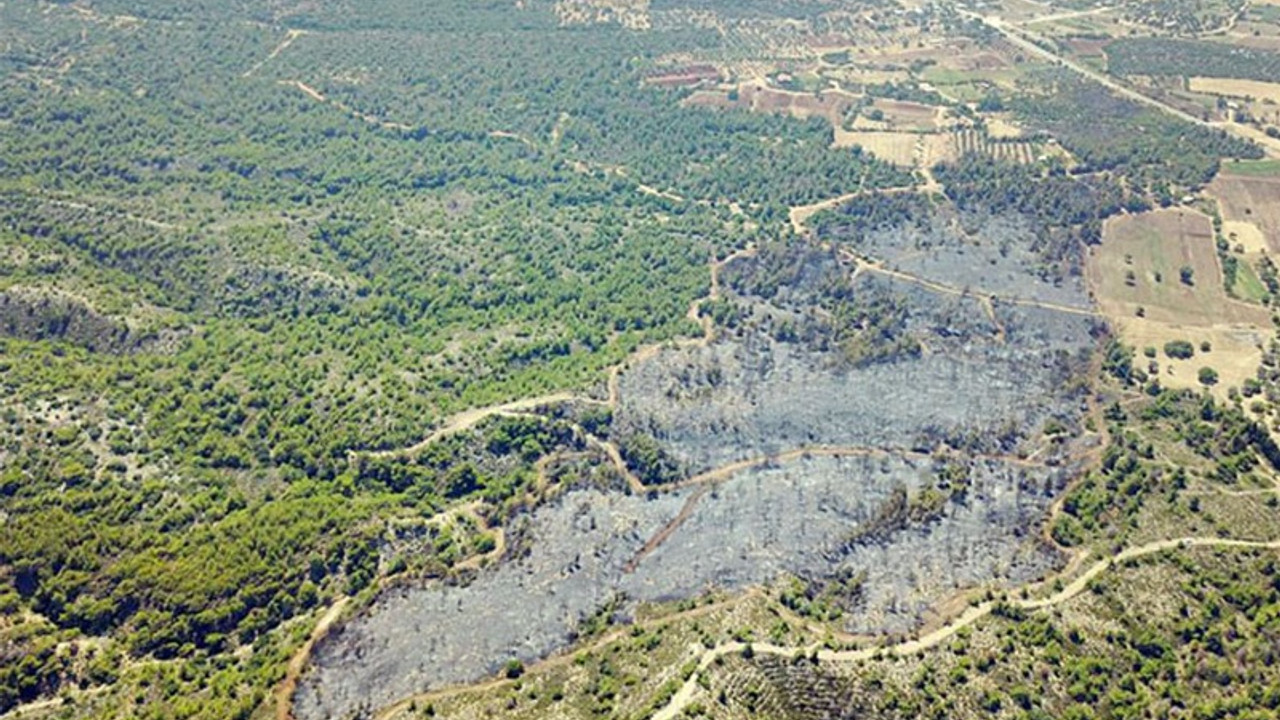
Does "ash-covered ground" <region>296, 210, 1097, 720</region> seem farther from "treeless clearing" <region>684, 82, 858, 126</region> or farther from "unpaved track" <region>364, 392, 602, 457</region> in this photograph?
"treeless clearing" <region>684, 82, 858, 126</region>

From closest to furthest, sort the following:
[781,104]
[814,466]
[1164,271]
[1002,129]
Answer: [814,466] → [1164,271] → [1002,129] → [781,104]

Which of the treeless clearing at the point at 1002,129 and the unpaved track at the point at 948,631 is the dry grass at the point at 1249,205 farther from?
the unpaved track at the point at 948,631

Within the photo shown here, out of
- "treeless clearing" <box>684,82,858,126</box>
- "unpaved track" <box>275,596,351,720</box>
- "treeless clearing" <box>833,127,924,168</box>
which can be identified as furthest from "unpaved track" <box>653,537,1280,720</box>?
"treeless clearing" <box>684,82,858,126</box>

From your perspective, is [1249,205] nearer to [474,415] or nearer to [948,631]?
[948,631]

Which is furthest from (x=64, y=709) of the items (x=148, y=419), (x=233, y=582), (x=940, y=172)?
(x=940, y=172)

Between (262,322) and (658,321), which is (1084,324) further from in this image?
(262,322)

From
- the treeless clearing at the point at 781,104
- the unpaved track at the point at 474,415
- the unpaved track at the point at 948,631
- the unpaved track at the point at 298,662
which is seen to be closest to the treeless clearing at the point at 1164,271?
the unpaved track at the point at 948,631

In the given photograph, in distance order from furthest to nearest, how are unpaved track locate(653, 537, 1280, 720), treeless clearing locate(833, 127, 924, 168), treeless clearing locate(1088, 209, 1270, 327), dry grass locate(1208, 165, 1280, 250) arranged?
treeless clearing locate(833, 127, 924, 168)
dry grass locate(1208, 165, 1280, 250)
treeless clearing locate(1088, 209, 1270, 327)
unpaved track locate(653, 537, 1280, 720)

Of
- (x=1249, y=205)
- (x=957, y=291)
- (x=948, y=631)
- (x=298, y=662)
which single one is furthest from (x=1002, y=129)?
(x=298, y=662)
